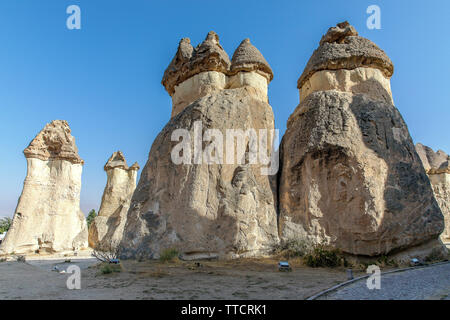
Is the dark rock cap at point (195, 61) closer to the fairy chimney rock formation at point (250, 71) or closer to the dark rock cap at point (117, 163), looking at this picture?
the fairy chimney rock formation at point (250, 71)

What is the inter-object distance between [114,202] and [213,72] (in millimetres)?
13795

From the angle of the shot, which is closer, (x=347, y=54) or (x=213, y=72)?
(x=347, y=54)

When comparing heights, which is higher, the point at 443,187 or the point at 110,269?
the point at 443,187

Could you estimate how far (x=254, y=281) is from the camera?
5.45 meters

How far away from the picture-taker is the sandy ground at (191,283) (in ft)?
14.8

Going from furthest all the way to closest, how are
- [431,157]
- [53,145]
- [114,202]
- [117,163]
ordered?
[431,157] < [117,163] < [114,202] < [53,145]

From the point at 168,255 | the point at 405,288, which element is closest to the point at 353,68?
the point at 405,288

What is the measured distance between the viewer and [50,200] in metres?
15.4

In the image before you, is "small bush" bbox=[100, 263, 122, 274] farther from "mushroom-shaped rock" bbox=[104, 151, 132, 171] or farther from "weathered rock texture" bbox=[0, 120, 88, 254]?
"mushroom-shaped rock" bbox=[104, 151, 132, 171]

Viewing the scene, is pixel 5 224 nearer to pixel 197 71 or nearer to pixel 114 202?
pixel 114 202

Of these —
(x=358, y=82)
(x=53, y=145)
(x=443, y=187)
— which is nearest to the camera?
(x=358, y=82)

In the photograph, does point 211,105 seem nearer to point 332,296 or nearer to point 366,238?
point 366,238

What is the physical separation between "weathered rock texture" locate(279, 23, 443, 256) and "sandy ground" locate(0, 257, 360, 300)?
1436 mm

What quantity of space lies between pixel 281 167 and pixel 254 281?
506 centimetres
